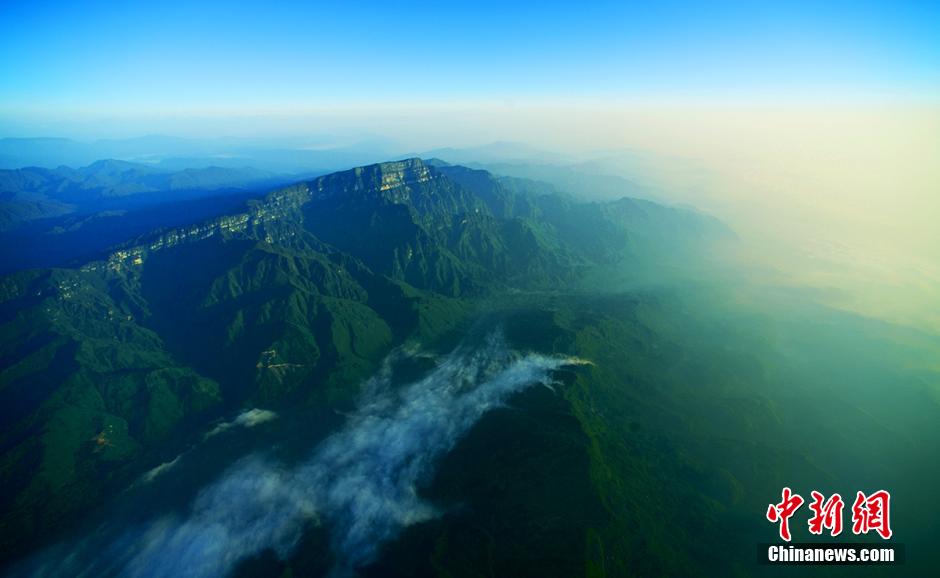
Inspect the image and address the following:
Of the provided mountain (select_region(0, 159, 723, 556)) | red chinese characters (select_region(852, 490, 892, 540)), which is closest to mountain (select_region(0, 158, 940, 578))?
mountain (select_region(0, 159, 723, 556))

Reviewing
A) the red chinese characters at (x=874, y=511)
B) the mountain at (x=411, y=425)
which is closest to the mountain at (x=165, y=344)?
the mountain at (x=411, y=425)

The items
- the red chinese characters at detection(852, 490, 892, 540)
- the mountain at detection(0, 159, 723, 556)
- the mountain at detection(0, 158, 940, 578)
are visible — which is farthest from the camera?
the mountain at detection(0, 159, 723, 556)

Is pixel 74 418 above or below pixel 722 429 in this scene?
above

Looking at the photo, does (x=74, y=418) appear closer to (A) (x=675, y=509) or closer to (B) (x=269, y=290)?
(B) (x=269, y=290)

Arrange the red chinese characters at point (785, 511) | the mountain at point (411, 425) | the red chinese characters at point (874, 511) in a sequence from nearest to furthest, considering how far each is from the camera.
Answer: the red chinese characters at point (874, 511)
the red chinese characters at point (785, 511)
the mountain at point (411, 425)

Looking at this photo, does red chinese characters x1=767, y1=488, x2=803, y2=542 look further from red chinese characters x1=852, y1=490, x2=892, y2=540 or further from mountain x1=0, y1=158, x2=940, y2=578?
red chinese characters x1=852, y1=490, x2=892, y2=540

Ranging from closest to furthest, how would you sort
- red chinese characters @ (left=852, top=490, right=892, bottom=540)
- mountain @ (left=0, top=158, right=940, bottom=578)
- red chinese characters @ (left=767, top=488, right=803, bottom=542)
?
red chinese characters @ (left=852, top=490, right=892, bottom=540)
red chinese characters @ (left=767, top=488, right=803, bottom=542)
mountain @ (left=0, top=158, right=940, bottom=578)

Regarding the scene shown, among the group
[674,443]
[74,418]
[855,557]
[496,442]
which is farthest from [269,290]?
[855,557]

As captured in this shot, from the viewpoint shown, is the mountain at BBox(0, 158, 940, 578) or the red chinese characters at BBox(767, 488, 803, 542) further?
the mountain at BBox(0, 158, 940, 578)

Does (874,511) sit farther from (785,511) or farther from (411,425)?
(411,425)

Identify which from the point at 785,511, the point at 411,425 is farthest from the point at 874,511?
the point at 411,425

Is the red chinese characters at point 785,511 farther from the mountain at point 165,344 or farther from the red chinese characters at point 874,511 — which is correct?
the mountain at point 165,344
